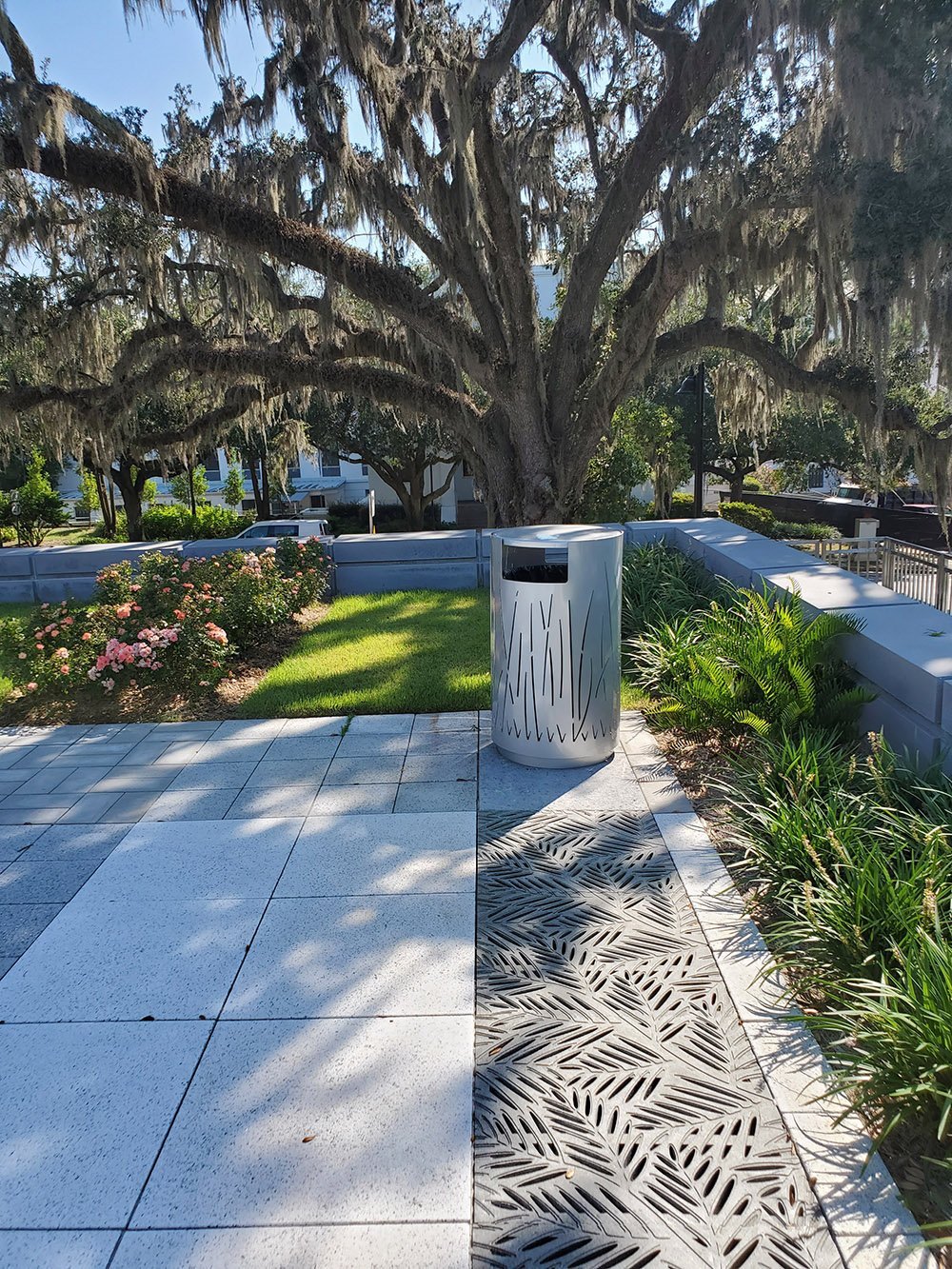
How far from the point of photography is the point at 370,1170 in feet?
8.08

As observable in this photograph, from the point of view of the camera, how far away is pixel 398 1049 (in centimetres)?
296

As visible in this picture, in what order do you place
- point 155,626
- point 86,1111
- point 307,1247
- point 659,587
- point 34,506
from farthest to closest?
point 34,506
point 659,587
point 155,626
point 86,1111
point 307,1247

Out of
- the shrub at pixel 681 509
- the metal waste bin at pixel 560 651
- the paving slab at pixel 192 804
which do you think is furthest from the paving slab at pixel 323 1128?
the shrub at pixel 681 509

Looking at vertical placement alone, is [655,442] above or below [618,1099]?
above

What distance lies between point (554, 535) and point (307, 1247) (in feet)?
13.0

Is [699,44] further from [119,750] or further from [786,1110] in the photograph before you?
[786,1110]

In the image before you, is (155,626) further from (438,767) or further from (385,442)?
(385,442)

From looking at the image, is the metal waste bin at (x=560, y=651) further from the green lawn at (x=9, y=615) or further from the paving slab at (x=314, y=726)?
the green lawn at (x=9, y=615)

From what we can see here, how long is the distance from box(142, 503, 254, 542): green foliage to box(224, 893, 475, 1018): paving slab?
2074 centimetres

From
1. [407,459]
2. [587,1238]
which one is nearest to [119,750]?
[587,1238]

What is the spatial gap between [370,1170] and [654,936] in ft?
4.95

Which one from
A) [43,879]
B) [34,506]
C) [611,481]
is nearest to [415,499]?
[34,506]

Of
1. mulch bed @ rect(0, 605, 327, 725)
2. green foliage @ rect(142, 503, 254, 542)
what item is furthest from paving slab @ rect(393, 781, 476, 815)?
green foliage @ rect(142, 503, 254, 542)

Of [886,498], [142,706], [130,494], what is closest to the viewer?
[142,706]
